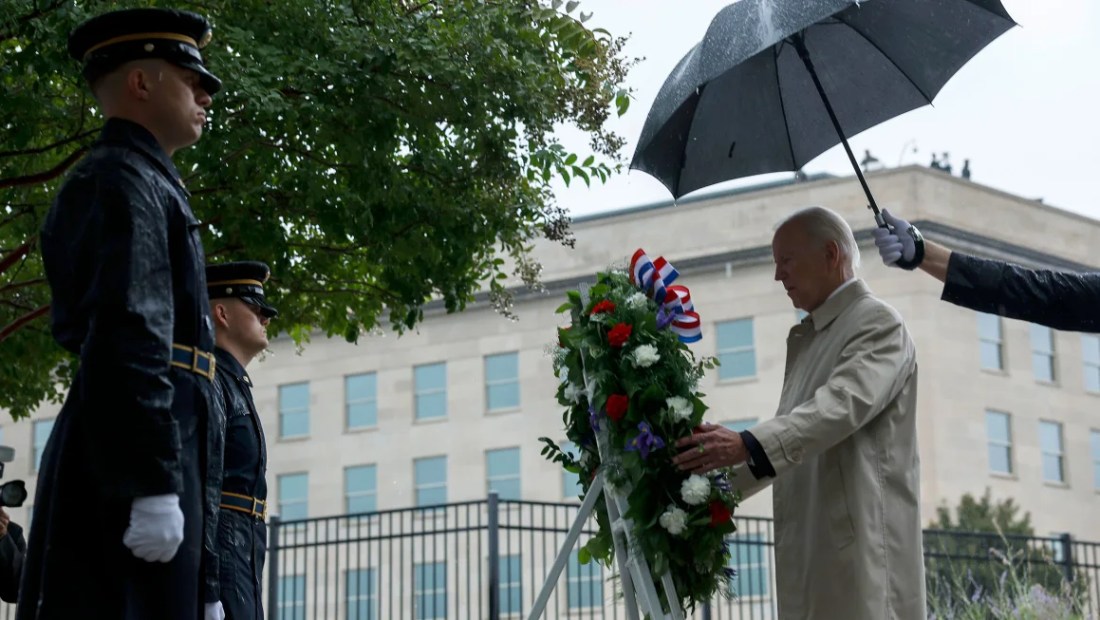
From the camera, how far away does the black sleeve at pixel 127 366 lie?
3.87 m

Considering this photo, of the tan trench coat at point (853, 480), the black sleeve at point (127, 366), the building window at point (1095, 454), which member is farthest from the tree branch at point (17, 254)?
the building window at point (1095, 454)

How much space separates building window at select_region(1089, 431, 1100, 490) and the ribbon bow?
52.0 meters

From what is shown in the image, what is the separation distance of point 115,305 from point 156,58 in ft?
2.66

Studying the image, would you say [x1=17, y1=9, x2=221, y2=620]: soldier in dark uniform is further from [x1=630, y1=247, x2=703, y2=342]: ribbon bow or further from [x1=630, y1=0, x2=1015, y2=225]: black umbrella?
[x1=630, y1=0, x2=1015, y2=225]: black umbrella

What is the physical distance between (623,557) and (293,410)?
53.2 m

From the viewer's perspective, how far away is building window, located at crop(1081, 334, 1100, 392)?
180 feet

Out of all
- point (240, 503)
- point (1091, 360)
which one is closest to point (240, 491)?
point (240, 503)

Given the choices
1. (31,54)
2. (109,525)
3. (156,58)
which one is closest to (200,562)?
(109,525)

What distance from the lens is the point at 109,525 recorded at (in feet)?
Answer: 13.0

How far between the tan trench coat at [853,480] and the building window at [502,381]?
48.7 metres

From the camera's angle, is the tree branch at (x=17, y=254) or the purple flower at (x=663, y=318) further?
the tree branch at (x=17, y=254)

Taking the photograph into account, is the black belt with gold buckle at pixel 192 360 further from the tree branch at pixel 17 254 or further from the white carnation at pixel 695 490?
the tree branch at pixel 17 254

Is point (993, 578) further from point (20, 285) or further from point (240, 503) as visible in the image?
point (240, 503)

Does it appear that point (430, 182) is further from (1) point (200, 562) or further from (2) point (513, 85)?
(1) point (200, 562)
